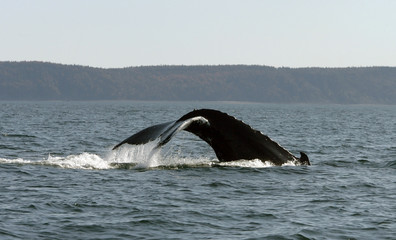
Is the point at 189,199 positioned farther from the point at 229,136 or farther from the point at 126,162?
the point at 126,162

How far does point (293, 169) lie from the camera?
16156 mm

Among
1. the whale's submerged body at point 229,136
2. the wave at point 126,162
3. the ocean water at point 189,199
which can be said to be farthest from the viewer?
the wave at point 126,162

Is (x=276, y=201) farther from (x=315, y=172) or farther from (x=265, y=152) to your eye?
(x=315, y=172)

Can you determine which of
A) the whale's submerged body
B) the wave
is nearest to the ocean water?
the wave

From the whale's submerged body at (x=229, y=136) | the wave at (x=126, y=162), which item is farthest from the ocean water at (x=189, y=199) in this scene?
the whale's submerged body at (x=229, y=136)

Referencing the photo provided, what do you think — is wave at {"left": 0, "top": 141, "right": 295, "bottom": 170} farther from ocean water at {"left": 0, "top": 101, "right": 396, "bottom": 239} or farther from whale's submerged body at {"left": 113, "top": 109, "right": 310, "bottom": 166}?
whale's submerged body at {"left": 113, "top": 109, "right": 310, "bottom": 166}

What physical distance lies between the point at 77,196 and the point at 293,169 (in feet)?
17.1

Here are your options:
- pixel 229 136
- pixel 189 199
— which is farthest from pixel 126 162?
pixel 189 199

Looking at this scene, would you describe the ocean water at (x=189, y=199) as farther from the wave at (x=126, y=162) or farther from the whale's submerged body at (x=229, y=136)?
the whale's submerged body at (x=229, y=136)

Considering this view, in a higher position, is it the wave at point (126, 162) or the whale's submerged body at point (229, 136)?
the whale's submerged body at point (229, 136)

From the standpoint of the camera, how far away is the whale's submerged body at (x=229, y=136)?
46.1 ft

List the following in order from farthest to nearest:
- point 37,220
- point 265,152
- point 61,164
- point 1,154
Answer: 1. point 1,154
2. point 61,164
3. point 265,152
4. point 37,220

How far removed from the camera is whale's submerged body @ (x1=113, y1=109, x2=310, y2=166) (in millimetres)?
14039

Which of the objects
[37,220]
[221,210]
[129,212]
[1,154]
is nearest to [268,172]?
[221,210]
